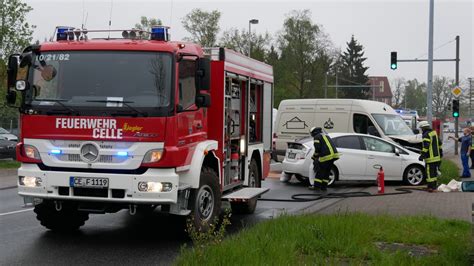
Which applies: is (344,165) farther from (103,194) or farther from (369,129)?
(103,194)

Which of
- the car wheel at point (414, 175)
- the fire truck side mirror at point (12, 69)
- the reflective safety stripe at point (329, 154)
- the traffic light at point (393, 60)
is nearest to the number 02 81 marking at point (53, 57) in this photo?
the fire truck side mirror at point (12, 69)

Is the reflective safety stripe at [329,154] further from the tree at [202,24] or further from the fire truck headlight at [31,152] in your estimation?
the tree at [202,24]

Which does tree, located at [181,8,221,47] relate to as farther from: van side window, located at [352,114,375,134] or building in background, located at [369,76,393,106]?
building in background, located at [369,76,393,106]

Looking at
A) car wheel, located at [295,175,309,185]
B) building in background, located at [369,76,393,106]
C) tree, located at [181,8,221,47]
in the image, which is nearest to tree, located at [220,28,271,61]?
tree, located at [181,8,221,47]

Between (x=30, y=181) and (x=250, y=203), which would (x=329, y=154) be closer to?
(x=250, y=203)

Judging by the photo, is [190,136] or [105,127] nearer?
[105,127]

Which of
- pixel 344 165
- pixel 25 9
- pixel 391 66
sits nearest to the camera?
pixel 344 165

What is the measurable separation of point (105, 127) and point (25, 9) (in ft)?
54.3

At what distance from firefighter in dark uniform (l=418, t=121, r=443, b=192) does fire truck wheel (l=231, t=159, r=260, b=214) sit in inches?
187

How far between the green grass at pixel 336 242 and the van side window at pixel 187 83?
6.19 ft

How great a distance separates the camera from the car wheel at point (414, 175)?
15.6 meters

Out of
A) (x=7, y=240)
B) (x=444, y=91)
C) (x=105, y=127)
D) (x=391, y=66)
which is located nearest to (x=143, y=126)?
(x=105, y=127)

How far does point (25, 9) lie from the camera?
862 inches

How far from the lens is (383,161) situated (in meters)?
15.6
